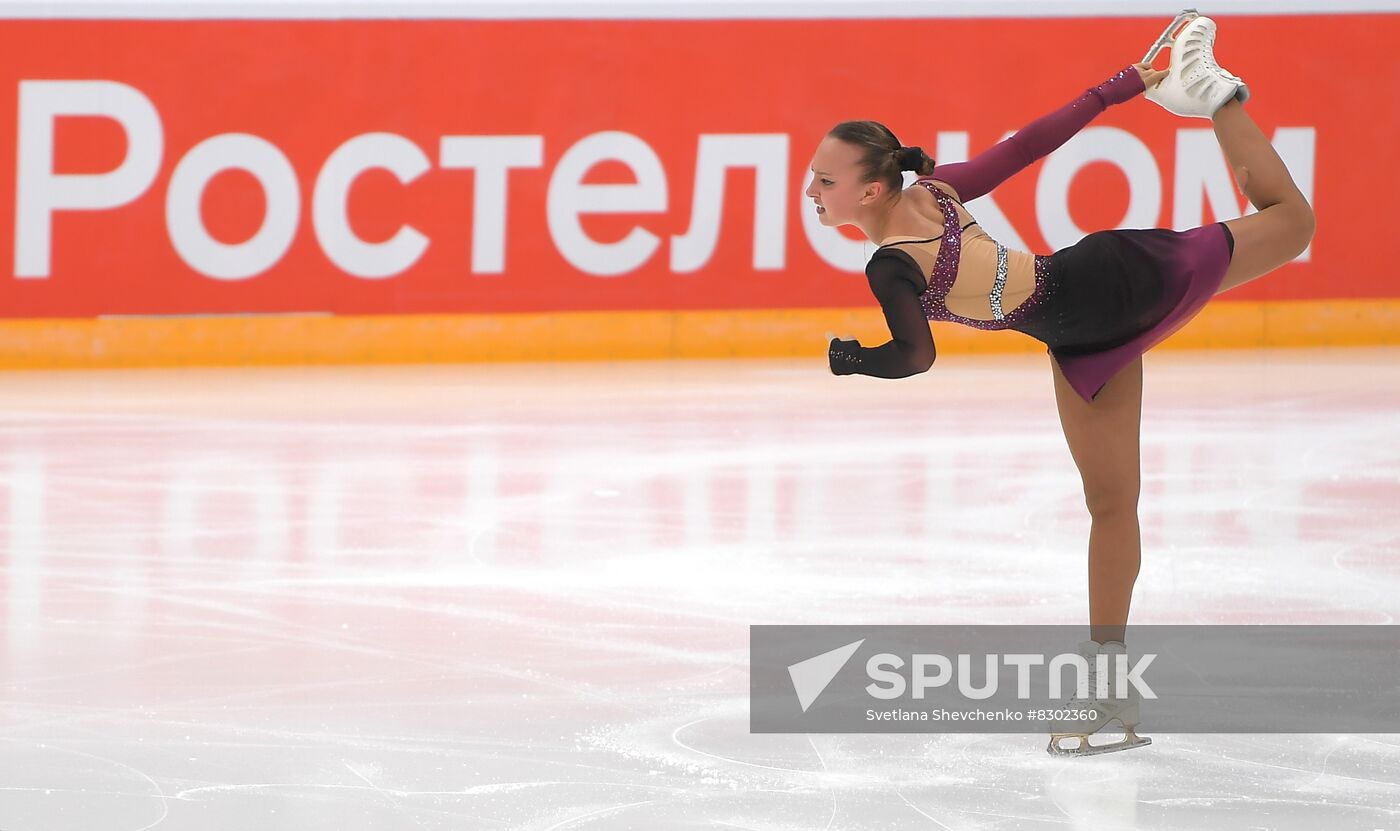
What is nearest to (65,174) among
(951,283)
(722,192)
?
(722,192)

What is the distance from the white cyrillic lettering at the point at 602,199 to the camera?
9.36m

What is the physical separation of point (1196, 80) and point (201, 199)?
6.42m

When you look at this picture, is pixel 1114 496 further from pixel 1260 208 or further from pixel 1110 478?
pixel 1260 208

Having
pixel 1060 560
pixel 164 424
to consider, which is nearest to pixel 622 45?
pixel 164 424

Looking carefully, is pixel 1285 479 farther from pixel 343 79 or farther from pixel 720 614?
pixel 343 79

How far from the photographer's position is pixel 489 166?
930cm

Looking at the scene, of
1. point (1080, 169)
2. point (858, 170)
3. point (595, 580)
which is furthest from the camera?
point (1080, 169)

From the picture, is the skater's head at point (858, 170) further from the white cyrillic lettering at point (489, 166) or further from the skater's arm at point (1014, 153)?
the white cyrillic lettering at point (489, 166)

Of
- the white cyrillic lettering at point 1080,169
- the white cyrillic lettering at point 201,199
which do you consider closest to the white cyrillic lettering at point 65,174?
the white cyrillic lettering at point 201,199

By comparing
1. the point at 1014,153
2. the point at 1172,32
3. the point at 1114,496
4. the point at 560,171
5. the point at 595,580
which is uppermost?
the point at 560,171

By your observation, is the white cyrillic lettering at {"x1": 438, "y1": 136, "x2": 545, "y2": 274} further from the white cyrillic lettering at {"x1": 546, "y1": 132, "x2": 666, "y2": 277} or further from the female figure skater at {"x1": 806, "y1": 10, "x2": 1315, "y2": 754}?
the female figure skater at {"x1": 806, "y1": 10, "x2": 1315, "y2": 754}

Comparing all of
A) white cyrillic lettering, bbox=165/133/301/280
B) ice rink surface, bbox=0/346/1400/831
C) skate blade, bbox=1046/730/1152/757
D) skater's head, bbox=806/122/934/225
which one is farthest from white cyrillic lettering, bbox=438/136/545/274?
skate blade, bbox=1046/730/1152/757

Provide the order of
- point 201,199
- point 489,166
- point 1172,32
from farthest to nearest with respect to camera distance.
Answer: point 489,166 → point 201,199 → point 1172,32

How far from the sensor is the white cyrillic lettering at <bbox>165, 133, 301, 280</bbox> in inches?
353
